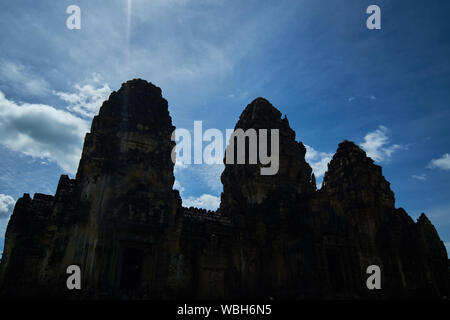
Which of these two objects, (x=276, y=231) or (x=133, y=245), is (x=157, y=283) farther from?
(x=276, y=231)

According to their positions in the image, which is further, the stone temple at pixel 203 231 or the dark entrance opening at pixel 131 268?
the dark entrance opening at pixel 131 268

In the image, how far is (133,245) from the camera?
1293 centimetres

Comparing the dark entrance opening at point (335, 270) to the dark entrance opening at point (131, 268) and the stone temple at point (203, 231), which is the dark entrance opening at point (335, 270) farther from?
the dark entrance opening at point (131, 268)

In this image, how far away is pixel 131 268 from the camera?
1299 cm

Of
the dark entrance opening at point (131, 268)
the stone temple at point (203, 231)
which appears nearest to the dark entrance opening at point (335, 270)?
the stone temple at point (203, 231)

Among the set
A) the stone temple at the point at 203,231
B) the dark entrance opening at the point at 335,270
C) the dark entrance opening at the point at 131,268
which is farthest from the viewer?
the dark entrance opening at the point at 335,270

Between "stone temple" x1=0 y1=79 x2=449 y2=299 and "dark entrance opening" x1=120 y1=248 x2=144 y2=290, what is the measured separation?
4cm

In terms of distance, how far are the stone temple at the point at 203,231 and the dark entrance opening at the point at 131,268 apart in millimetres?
41

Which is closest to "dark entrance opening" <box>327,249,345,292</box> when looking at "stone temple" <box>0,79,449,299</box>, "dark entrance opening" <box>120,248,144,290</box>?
"stone temple" <box>0,79,449,299</box>

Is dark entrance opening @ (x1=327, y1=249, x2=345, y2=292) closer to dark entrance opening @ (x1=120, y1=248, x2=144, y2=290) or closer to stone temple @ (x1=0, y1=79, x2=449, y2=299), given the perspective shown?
stone temple @ (x1=0, y1=79, x2=449, y2=299)

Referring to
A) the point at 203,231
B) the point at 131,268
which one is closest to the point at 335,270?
the point at 203,231

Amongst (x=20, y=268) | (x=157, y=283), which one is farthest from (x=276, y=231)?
(x=20, y=268)

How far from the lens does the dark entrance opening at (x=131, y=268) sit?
12688 mm

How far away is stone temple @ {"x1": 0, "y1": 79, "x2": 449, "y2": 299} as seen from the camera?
1238 cm
